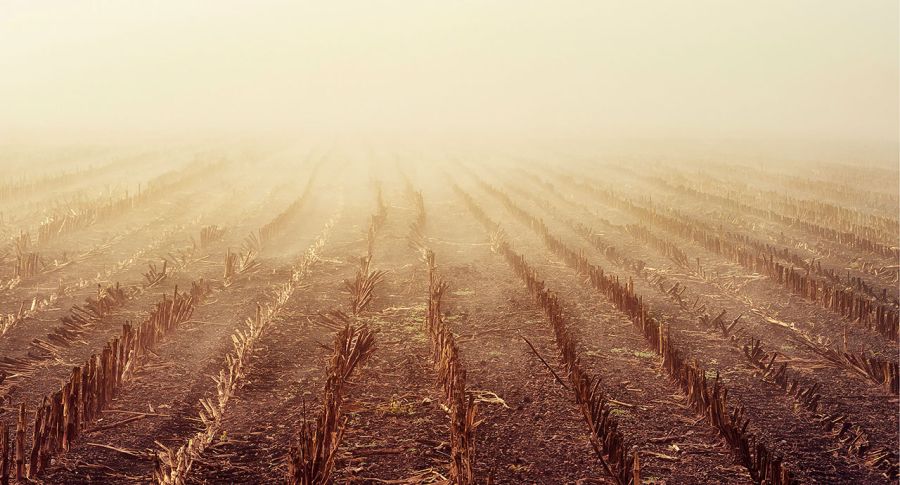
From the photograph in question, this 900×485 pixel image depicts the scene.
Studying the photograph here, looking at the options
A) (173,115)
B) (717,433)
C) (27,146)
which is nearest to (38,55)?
(173,115)

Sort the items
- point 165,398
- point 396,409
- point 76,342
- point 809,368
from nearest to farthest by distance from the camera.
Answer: point 396,409 < point 165,398 < point 809,368 < point 76,342

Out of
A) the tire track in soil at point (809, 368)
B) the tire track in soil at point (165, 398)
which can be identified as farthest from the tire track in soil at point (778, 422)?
the tire track in soil at point (165, 398)

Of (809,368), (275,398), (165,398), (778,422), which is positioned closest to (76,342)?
(165,398)

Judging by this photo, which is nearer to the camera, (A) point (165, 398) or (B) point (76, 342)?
(A) point (165, 398)

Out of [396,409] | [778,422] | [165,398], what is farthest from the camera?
[165,398]

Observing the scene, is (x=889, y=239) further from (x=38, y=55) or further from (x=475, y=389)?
(x=38, y=55)

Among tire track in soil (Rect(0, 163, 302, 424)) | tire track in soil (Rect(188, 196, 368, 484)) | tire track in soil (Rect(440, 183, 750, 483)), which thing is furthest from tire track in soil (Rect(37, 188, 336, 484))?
tire track in soil (Rect(440, 183, 750, 483))

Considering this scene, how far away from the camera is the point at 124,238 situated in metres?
11.3

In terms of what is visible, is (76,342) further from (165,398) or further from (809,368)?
(809,368)

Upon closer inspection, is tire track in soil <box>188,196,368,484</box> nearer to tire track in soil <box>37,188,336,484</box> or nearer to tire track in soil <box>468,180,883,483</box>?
tire track in soil <box>37,188,336,484</box>

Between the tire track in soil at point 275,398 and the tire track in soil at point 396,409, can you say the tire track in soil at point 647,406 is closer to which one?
the tire track in soil at point 396,409

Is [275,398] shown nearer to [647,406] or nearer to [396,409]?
[396,409]

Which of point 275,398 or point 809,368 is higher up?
point 809,368

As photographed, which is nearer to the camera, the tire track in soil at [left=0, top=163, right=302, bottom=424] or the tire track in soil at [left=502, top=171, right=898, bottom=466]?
the tire track in soil at [left=502, top=171, right=898, bottom=466]
